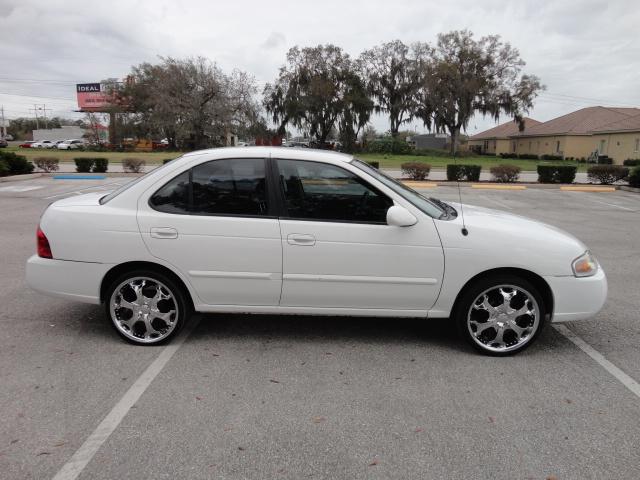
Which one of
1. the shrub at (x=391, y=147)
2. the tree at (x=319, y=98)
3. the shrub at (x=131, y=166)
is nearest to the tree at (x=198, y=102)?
the tree at (x=319, y=98)

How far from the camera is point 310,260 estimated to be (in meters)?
3.91

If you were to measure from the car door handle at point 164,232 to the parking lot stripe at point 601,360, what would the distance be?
3.56 m

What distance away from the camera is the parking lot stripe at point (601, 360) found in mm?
3605

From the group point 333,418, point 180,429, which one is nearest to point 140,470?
point 180,429

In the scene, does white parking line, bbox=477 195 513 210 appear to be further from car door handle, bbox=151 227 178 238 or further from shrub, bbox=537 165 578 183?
car door handle, bbox=151 227 178 238

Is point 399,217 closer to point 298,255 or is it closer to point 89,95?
point 298,255

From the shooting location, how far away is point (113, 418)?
308 centimetres

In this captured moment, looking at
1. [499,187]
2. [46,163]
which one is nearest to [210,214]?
[499,187]

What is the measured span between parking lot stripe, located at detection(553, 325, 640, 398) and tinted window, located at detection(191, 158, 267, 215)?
297 cm

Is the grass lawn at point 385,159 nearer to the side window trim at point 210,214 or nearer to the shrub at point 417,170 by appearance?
the shrub at point 417,170

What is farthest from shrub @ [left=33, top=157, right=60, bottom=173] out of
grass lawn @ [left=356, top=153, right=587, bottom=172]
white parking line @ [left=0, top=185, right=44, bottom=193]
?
grass lawn @ [left=356, top=153, right=587, bottom=172]

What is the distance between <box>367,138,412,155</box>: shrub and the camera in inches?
2312

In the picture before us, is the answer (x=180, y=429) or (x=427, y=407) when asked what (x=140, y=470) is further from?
(x=427, y=407)

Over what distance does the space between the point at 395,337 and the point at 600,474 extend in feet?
6.65
